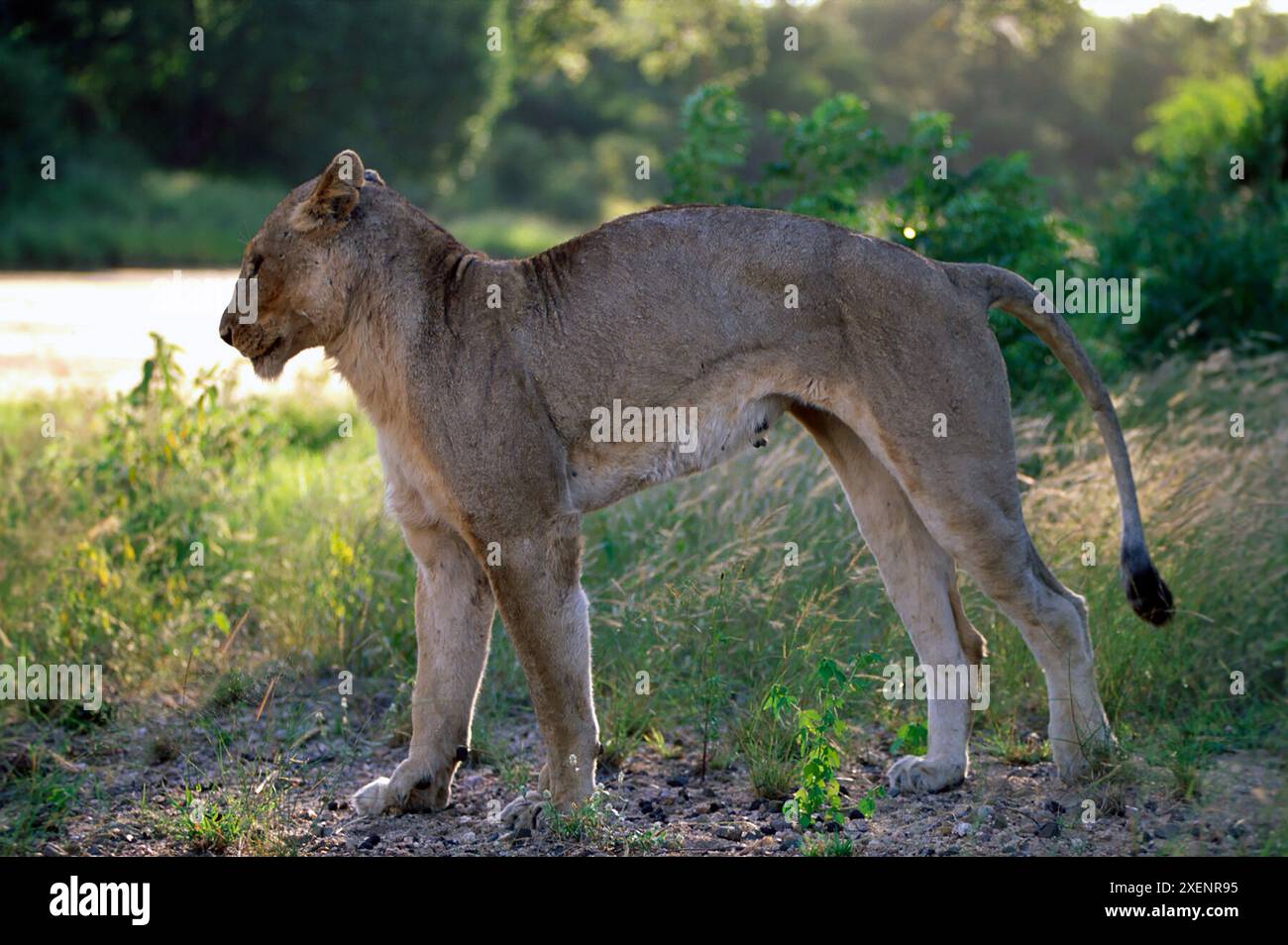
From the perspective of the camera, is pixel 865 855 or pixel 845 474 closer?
pixel 865 855

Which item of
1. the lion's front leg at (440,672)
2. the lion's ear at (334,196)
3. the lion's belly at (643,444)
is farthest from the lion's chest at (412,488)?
the lion's ear at (334,196)

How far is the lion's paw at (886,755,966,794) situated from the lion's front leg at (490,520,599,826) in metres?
1.29

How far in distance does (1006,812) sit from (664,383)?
6.67 feet

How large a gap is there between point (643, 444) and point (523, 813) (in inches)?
54.4

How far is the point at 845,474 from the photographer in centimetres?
603

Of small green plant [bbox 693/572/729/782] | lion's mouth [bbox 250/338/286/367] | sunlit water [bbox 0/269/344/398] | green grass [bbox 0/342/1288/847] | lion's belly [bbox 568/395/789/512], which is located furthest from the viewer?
sunlit water [bbox 0/269/344/398]

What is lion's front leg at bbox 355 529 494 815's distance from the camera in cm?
570

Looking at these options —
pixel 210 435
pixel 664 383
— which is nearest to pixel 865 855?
pixel 664 383

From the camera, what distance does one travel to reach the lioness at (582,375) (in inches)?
209

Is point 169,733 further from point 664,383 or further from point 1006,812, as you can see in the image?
point 1006,812

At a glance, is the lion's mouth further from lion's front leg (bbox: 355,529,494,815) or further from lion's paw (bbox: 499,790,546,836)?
lion's paw (bbox: 499,790,546,836)

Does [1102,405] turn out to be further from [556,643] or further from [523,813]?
[523,813]

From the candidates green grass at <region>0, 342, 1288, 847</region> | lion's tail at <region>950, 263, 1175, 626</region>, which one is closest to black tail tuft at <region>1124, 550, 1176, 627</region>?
lion's tail at <region>950, 263, 1175, 626</region>

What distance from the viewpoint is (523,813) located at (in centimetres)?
544
